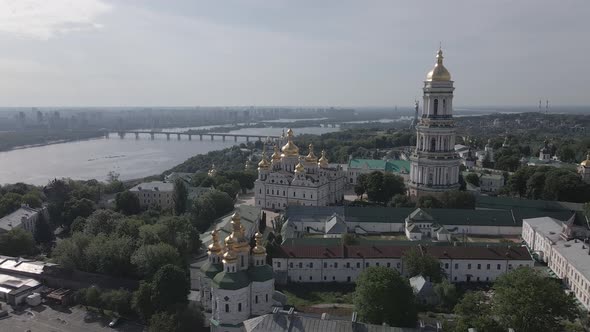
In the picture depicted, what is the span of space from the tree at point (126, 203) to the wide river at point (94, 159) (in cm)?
3104

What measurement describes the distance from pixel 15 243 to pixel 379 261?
21.5 metres

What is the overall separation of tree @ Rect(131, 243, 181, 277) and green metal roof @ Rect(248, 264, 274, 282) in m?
5.62

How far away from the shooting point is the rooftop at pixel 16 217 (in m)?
30.8

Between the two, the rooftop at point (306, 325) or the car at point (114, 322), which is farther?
the car at point (114, 322)

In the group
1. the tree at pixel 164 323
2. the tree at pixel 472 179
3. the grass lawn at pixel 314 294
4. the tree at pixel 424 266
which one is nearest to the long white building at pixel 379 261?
the grass lawn at pixel 314 294

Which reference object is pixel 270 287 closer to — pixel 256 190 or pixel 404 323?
pixel 404 323

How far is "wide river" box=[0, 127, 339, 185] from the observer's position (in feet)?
228

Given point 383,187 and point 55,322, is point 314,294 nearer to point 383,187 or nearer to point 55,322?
point 55,322

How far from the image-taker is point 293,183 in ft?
120

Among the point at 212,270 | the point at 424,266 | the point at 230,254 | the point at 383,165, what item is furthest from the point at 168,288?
the point at 383,165

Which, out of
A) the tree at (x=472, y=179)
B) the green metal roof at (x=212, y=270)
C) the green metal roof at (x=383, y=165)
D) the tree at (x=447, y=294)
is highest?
the green metal roof at (x=383, y=165)

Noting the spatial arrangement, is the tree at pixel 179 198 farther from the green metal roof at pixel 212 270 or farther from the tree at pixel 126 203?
the green metal roof at pixel 212 270

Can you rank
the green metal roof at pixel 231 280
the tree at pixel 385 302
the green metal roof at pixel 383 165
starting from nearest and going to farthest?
the tree at pixel 385 302 < the green metal roof at pixel 231 280 < the green metal roof at pixel 383 165

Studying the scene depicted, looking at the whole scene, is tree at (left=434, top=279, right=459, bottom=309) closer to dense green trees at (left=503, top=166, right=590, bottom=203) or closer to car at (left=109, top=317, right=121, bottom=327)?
car at (left=109, top=317, right=121, bottom=327)
